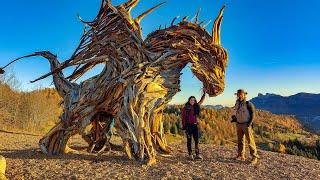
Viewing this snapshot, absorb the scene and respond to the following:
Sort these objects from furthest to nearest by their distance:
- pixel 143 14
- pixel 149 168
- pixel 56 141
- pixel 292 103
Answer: pixel 292 103 < pixel 143 14 < pixel 56 141 < pixel 149 168

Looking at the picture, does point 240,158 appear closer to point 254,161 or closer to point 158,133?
point 254,161

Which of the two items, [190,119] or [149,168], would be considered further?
[190,119]


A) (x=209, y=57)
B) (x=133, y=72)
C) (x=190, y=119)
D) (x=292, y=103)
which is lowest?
(x=190, y=119)

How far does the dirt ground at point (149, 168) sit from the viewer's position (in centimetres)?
994

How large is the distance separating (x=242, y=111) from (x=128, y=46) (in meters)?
3.35

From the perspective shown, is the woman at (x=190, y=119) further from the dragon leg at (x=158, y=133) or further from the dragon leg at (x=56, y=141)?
the dragon leg at (x=56, y=141)

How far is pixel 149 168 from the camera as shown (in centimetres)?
1065

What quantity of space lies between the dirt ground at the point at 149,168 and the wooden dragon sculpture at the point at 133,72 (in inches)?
22.5

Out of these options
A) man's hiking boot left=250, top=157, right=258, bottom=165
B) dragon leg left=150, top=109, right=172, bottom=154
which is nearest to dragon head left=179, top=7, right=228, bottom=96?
dragon leg left=150, top=109, right=172, bottom=154

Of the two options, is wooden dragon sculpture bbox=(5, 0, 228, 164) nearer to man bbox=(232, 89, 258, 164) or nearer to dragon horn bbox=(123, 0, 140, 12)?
dragon horn bbox=(123, 0, 140, 12)

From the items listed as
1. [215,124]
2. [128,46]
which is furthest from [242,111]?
[215,124]

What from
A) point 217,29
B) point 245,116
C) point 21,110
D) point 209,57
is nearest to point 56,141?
point 209,57

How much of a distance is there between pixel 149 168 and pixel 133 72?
2.42 metres

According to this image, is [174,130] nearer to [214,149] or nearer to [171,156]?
[214,149]
